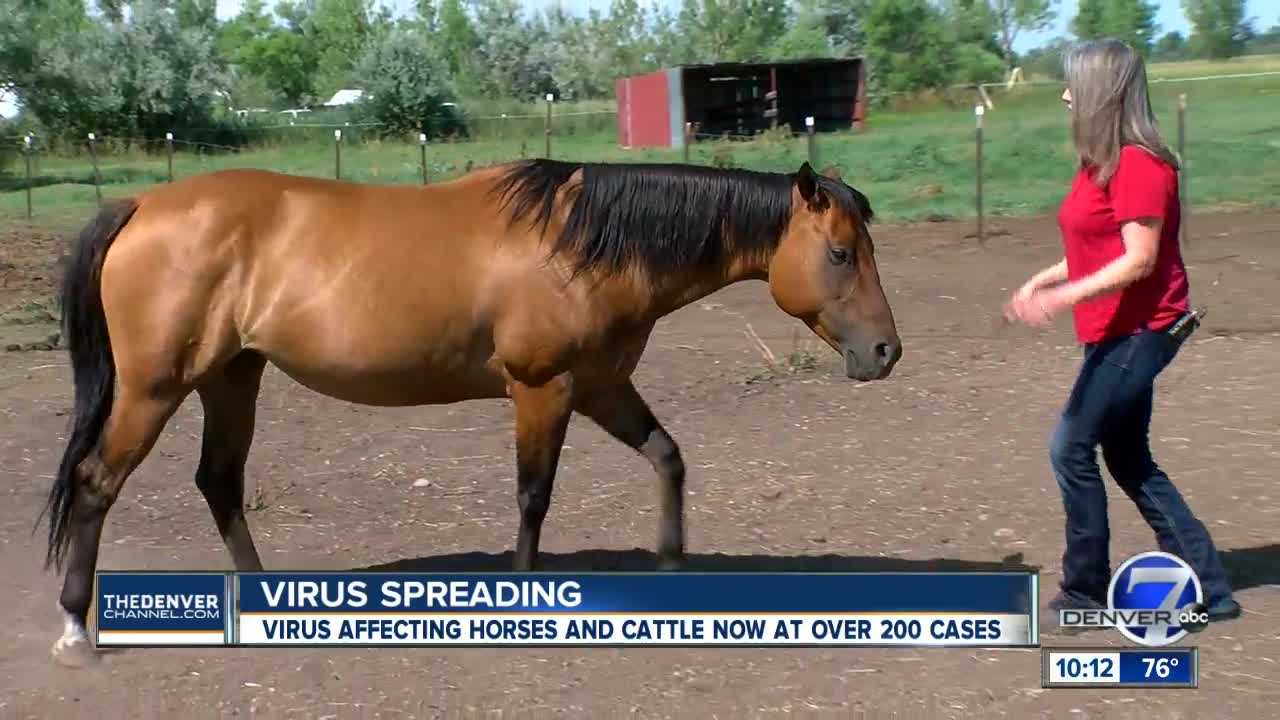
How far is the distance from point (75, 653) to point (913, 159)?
22.3 meters

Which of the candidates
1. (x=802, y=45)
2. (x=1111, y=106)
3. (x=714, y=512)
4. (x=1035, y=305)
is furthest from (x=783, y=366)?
(x=802, y=45)

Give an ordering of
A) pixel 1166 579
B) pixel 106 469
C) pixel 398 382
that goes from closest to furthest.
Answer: pixel 1166 579 → pixel 106 469 → pixel 398 382

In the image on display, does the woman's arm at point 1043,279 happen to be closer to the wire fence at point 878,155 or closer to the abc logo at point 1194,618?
the abc logo at point 1194,618

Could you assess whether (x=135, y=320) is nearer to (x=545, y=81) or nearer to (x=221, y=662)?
(x=221, y=662)

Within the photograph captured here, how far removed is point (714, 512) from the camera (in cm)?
627

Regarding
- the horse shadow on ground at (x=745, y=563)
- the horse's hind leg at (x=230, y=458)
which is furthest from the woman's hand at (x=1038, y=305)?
the horse's hind leg at (x=230, y=458)

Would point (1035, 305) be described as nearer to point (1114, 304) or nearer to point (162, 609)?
point (1114, 304)

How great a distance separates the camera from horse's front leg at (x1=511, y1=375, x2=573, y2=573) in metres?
4.82

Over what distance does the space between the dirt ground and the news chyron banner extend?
0.09 meters

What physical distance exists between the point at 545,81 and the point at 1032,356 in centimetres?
6050

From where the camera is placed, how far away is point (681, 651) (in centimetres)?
447

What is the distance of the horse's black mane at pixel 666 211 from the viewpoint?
488 centimetres

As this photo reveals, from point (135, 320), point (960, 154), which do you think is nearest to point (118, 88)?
point (960, 154)

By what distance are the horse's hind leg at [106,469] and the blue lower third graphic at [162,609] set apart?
7.5 inches
